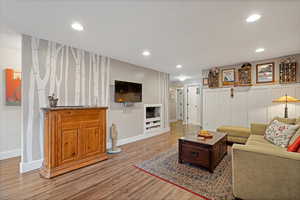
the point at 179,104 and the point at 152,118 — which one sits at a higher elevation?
the point at 179,104

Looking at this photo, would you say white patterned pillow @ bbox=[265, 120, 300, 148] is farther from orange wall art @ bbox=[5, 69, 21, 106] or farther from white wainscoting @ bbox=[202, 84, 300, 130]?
orange wall art @ bbox=[5, 69, 21, 106]

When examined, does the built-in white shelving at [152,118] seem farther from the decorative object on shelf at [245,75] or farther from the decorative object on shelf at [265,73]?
the decorative object on shelf at [265,73]

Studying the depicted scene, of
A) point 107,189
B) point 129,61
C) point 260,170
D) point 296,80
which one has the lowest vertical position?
point 107,189

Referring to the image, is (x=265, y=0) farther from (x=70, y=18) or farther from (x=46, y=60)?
(x=46, y=60)

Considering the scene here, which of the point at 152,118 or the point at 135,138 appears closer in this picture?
the point at 135,138

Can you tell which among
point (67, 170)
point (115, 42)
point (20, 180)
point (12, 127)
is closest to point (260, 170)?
point (67, 170)

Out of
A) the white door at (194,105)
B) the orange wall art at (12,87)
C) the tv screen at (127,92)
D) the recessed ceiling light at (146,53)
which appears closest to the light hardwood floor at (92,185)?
the orange wall art at (12,87)

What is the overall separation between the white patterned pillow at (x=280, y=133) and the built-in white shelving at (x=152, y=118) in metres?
3.13

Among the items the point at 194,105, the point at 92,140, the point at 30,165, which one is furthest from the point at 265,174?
the point at 194,105

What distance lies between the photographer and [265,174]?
1483mm

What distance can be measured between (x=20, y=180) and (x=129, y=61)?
132 inches

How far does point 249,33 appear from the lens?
2350mm

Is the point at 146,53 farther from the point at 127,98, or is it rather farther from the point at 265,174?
the point at 265,174

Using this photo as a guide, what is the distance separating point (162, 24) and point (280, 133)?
108 inches
